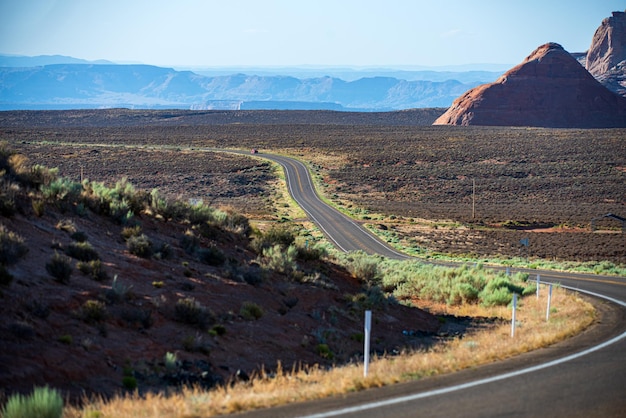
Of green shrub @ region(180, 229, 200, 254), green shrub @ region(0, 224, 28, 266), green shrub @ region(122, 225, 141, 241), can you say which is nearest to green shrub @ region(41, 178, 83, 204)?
green shrub @ region(122, 225, 141, 241)

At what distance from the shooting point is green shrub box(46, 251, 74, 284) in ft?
42.9

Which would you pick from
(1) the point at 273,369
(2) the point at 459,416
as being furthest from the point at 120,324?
(2) the point at 459,416

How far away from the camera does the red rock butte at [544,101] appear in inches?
6511

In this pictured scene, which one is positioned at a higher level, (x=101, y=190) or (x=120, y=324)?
(x=101, y=190)

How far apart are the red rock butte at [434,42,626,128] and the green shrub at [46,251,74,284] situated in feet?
522

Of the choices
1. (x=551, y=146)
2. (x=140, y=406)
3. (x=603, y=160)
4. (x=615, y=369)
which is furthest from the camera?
(x=551, y=146)

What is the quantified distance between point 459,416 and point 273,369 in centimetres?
520

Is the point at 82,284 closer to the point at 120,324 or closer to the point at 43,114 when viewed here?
the point at 120,324

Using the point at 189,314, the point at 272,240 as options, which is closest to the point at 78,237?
the point at 189,314

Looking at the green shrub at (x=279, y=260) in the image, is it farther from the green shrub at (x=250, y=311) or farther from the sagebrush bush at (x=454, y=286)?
the sagebrush bush at (x=454, y=286)

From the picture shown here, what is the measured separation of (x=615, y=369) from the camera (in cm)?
1072

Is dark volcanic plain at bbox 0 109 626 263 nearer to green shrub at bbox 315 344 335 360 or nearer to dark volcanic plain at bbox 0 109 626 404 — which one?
dark volcanic plain at bbox 0 109 626 404

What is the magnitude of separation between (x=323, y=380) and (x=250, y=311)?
16.5 ft

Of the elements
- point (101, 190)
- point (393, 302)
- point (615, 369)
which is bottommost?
point (393, 302)
